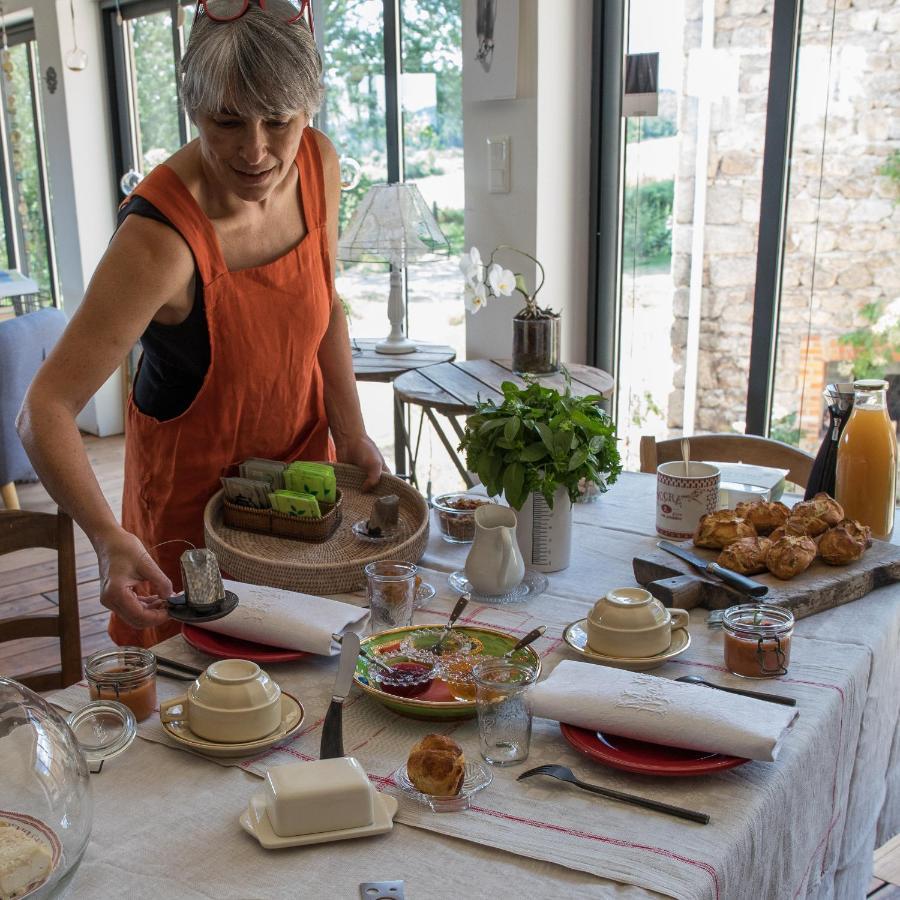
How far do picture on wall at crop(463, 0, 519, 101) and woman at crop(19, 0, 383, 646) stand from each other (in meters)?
1.44

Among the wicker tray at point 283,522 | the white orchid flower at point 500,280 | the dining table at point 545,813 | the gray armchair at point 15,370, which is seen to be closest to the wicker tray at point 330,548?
the wicker tray at point 283,522

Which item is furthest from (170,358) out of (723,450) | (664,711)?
(723,450)

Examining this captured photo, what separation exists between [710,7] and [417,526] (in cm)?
200

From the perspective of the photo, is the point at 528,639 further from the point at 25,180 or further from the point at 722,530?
the point at 25,180

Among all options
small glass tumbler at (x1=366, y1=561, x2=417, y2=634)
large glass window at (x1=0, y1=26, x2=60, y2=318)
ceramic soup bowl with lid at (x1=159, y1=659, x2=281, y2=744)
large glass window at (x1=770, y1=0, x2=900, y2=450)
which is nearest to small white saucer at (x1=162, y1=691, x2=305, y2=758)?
ceramic soup bowl with lid at (x1=159, y1=659, x2=281, y2=744)

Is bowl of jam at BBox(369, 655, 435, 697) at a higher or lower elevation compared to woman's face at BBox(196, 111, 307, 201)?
lower

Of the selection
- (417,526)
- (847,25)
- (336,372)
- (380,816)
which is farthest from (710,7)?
(380,816)

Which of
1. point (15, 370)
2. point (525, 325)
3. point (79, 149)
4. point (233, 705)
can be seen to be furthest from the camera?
point (79, 149)

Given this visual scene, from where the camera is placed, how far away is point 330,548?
1498mm

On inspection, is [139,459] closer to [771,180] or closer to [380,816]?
[380,816]

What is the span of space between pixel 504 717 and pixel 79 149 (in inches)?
201

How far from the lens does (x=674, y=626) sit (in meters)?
1.26

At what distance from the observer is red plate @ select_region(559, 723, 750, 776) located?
0.98 metres

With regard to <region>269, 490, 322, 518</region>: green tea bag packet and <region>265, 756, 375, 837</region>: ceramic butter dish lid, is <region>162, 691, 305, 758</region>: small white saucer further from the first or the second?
<region>269, 490, 322, 518</region>: green tea bag packet
